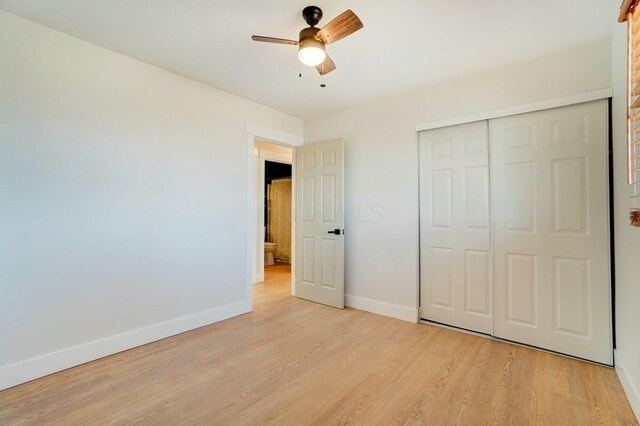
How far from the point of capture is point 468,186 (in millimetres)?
2863

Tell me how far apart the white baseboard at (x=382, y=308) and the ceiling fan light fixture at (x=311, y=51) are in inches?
105

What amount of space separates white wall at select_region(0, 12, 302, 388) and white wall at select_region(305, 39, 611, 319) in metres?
1.52

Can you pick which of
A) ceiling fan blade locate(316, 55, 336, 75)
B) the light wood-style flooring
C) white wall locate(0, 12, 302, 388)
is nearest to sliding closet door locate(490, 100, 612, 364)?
the light wood-style flooring

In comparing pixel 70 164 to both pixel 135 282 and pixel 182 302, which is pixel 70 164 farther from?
pixel 182 302

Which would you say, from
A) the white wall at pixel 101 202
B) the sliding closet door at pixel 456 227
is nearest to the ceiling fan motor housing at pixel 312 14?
the white wall at pixel 101 202

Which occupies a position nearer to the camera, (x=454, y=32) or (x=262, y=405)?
(x=262, y=405)

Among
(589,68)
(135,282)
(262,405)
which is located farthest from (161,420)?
(589,68)

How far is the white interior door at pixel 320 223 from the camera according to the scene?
366 cm

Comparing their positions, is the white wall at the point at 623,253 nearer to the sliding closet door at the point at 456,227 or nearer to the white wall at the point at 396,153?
the white wall at the point at 396,153

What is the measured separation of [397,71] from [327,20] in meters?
1.00

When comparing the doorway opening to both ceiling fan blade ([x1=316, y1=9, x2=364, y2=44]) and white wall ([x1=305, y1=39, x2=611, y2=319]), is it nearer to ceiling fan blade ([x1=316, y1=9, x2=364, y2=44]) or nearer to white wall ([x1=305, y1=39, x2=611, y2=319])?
white wall ([x1=305, y1=39, x2=611, y2=319])

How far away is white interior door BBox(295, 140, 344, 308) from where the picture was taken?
3.66m

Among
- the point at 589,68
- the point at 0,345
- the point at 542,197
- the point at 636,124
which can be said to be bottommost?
the point at 0,345

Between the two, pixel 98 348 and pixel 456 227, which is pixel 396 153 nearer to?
pixel 456 227
